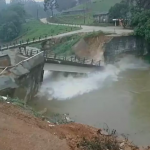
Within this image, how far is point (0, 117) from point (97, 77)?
18625 mm

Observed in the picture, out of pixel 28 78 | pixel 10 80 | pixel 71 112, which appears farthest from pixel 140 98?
pixel 10 80

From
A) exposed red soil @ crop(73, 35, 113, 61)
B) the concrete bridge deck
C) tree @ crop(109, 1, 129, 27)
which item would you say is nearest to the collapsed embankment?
exposed red soil @ crop(73, 35, 113, 61)

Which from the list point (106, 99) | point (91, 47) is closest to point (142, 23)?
point (91, 47)

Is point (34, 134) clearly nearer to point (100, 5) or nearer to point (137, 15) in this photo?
Result: point (137, 15)

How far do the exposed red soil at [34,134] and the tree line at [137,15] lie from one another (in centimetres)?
2766

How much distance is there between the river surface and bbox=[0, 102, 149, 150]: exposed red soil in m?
5.53

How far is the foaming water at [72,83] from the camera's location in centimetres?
2491

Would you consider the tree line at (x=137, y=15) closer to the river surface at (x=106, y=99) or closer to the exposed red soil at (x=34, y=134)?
the river surface at (x=106, y=99)

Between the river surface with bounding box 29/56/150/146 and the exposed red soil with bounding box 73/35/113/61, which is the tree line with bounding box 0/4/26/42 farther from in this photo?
the river surface with bounding box 29/56/150/146

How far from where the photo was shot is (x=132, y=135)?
17.1 m

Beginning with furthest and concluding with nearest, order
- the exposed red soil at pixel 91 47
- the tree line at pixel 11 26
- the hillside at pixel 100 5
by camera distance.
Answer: the hillside at pixel 100 5 → the tree line at pixel 11 26 → the exposed red soil at pixel 91 47

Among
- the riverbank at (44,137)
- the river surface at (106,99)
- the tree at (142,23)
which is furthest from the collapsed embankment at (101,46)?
the riverbank at (44,137)

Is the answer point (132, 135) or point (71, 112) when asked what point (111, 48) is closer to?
point (71, 112)

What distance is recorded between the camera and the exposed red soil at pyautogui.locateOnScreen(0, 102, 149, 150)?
33.1ft
